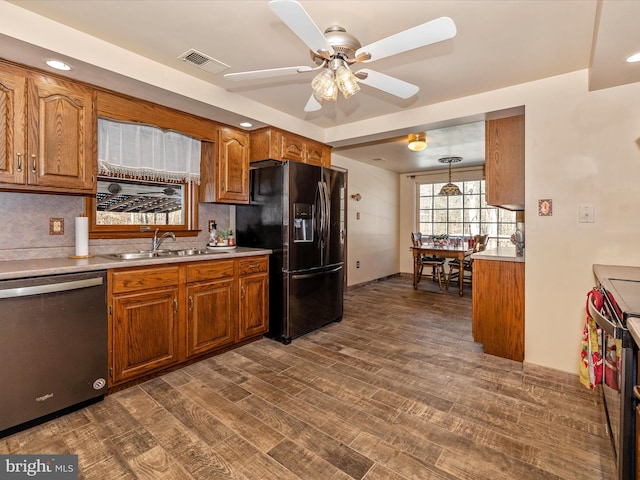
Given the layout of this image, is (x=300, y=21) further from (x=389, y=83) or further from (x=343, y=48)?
(x=389, y=83)

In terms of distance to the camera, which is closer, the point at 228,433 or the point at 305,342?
the point at 228,433

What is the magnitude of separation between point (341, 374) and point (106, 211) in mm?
2395

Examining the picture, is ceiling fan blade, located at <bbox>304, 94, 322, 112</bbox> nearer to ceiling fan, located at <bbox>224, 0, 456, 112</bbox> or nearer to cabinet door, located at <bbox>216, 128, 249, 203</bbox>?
ceiling fan, located at <bbox>224, 0, 456, 112</bbox>

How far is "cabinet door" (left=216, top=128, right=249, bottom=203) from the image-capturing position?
10.5 feet

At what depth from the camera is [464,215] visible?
680 centimetres

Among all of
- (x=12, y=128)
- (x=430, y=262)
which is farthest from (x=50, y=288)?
(x=430, y=262)

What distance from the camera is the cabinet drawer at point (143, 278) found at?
7.20 ft

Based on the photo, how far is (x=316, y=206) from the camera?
11.4 feet

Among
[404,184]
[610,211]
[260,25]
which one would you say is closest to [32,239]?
[260,25]

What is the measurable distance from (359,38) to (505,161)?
5.77 feet

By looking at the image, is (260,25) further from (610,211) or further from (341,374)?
(610,211)

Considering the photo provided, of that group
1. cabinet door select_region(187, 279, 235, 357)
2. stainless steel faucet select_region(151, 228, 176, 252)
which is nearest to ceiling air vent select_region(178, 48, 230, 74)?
stainless steel faucet select_region(151, 228, 176, 252)

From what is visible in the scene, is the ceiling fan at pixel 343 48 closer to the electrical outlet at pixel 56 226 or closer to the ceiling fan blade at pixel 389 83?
the ceiling fan blade at pixel 389 83

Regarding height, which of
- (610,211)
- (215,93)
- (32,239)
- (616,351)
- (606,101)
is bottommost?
(616,351)
